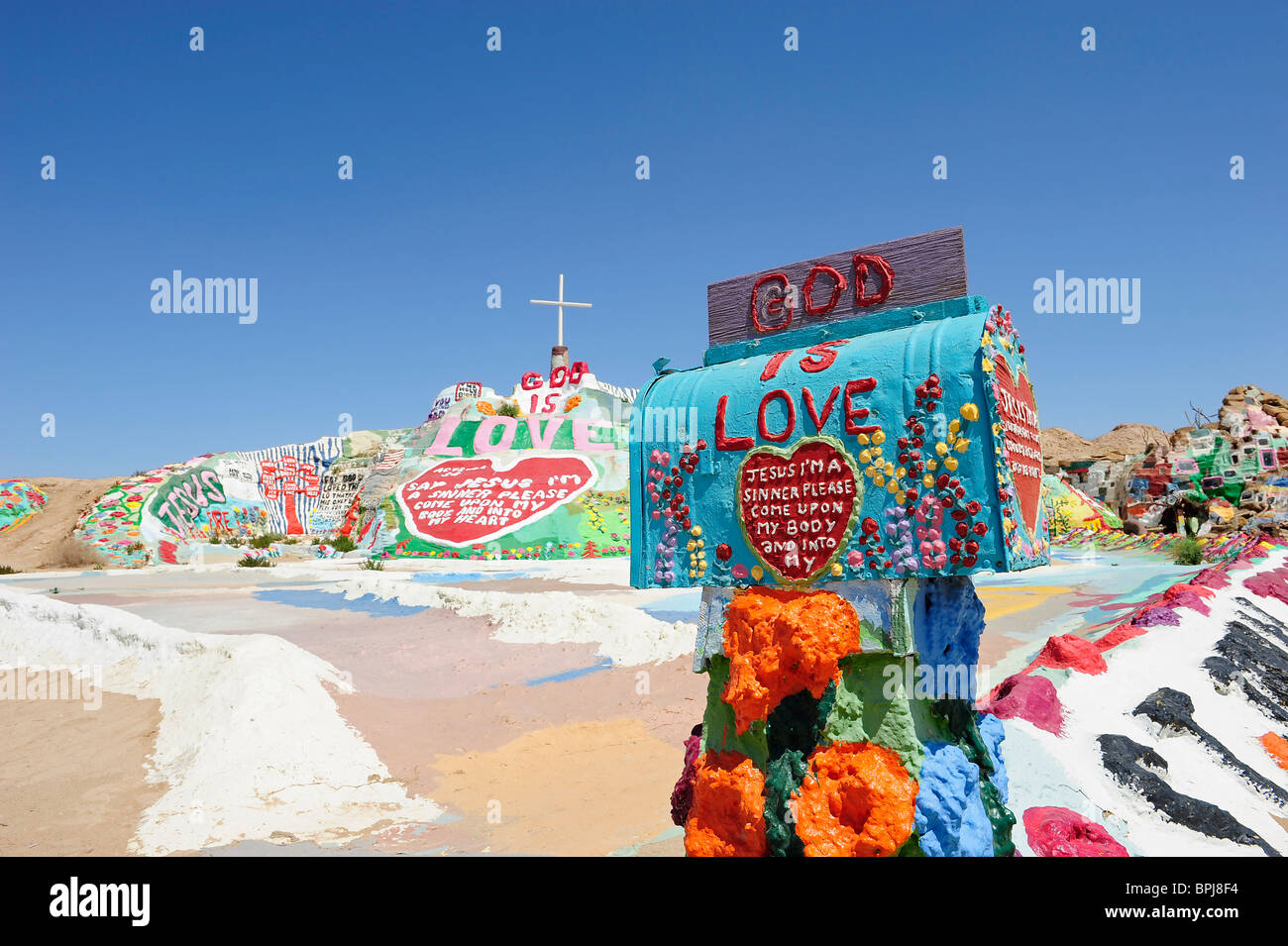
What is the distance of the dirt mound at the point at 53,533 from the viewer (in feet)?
81.5

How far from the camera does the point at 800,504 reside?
319 centimetres

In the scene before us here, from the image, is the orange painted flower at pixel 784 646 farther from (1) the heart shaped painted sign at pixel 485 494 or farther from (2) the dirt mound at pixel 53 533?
(2) the dirt mound at pixel 53 533

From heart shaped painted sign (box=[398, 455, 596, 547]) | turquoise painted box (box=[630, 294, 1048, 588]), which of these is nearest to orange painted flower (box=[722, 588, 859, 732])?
turquoise painted box (box=[630, 294, 1048, 588])

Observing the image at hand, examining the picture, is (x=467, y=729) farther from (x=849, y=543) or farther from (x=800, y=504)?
(x=849, y=543)

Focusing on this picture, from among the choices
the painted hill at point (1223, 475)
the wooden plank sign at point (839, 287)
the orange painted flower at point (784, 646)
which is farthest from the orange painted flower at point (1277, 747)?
the painted hill at point (1223, 475)

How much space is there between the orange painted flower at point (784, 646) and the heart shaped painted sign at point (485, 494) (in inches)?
857

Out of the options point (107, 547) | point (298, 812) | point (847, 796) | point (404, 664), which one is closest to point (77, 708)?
point (404, 664)

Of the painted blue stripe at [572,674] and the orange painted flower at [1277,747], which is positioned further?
the painted blue stripe at [572,674]

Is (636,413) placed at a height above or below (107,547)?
above

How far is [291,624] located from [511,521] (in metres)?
13.4

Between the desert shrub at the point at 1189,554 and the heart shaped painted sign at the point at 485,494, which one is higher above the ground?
the heart shaped painted sign at the point at 485,494

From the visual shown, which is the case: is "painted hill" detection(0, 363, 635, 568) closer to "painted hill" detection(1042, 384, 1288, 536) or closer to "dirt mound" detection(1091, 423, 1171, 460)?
"painted hill" detection(1042, 384, 1288, 536)

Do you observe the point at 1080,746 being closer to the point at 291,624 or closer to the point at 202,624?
the point at 291,624
